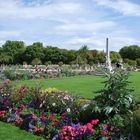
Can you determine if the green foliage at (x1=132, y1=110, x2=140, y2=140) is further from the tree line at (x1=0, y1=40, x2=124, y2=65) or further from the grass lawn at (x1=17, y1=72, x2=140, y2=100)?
the tree line at (x1=0, y1=40, x2=124, y2=65)

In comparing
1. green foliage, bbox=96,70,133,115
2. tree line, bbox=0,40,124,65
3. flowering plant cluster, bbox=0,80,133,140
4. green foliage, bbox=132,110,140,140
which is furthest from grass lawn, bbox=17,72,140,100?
tree line, bbox=0,40,124,65

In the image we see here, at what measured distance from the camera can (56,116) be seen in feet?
36.4

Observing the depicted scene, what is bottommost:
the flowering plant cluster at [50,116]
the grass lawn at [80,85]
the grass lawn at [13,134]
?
the grass lawn at [13,134]

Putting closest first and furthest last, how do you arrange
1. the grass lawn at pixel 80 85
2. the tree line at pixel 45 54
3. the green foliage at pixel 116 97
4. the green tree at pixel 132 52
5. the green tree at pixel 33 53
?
the green foliage at pixel 116 97
the grass lawn at pixel 80 85
the tree line at pixel 45 54
the green tree at pixel 33 53
the green tree at pixel 132 52

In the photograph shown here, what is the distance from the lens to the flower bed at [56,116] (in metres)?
8.48

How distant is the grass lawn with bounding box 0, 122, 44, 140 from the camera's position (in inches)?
360

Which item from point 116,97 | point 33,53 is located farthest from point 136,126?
point 33,53

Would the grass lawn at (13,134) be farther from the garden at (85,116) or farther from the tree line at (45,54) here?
Answer: the tree line at (45,54)

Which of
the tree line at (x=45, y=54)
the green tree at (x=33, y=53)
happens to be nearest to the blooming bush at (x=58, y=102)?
the tree line at (x=45, y=54)

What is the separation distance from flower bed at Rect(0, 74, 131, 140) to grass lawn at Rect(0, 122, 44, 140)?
0.70ft

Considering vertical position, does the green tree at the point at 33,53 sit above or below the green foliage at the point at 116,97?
above

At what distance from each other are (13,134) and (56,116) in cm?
185

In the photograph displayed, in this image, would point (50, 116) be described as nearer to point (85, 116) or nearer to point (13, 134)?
point (85, 116)

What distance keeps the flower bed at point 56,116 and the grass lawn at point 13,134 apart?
213 mm
